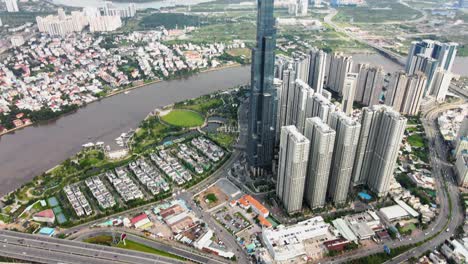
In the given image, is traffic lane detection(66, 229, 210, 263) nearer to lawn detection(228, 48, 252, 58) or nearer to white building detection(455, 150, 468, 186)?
white building detection(455, 150, 468, 186)

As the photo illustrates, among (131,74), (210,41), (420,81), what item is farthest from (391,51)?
(131,74)

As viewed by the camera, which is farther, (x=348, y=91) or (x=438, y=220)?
(x=348, y=91)

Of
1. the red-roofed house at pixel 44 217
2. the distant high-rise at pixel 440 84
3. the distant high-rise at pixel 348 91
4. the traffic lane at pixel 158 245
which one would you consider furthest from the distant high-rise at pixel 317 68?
the red-roofed house at pixel 44 217

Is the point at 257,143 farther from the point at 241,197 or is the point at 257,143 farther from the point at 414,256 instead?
the point at 414,256

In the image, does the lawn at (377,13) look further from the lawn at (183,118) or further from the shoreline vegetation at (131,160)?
the lawn at (183,118)

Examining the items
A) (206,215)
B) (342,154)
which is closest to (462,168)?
(342,154)

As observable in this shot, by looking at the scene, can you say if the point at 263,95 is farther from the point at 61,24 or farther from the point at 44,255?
the point at 61,24
